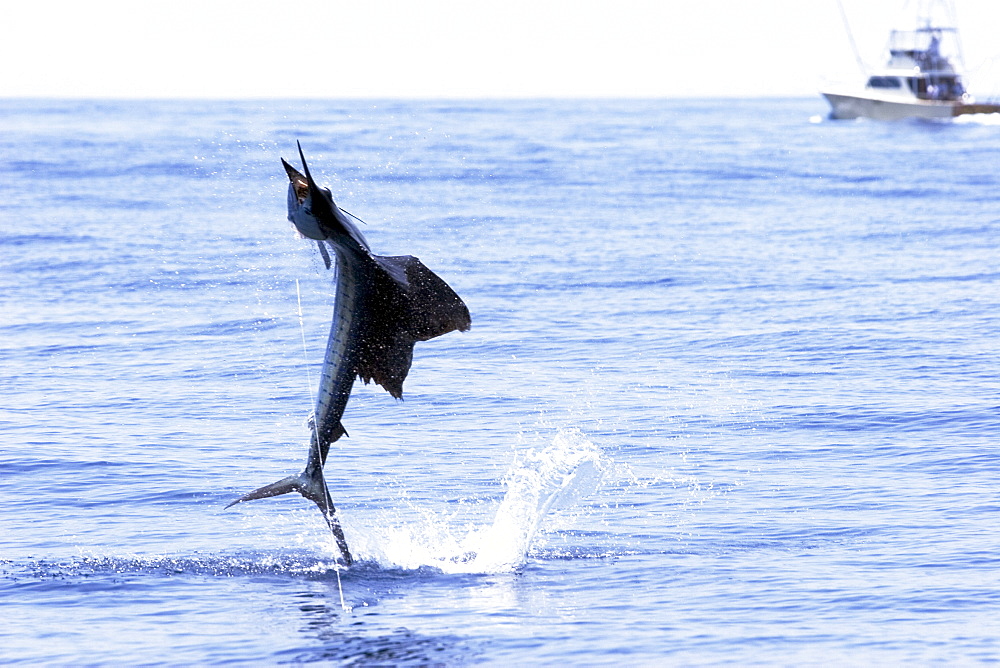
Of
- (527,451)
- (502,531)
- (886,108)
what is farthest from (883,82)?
(502,531)

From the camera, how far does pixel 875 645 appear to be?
11.2m

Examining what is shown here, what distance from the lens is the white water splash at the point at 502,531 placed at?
1360 cm

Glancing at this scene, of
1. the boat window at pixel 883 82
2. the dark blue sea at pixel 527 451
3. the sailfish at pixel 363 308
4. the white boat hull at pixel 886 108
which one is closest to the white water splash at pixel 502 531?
the dark blue sea at pixel 527 451

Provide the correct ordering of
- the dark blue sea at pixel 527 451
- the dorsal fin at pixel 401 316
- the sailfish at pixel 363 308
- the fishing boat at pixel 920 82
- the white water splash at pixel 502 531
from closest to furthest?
the sailfish at pixel 363 308 < the dorsal fin at pixel 401 316 < the dark blue sea at pixel 527 451 < the white water splash at pixel 502 531 < the fishing boat at pixel 920 82

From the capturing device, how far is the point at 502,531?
14367mm

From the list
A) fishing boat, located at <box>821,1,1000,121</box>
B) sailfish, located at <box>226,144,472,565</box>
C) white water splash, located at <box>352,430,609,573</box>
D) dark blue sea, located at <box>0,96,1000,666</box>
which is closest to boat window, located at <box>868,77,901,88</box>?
fishing boat, located at <box>821,1,1000,121</box>

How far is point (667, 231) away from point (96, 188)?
24.4 meters

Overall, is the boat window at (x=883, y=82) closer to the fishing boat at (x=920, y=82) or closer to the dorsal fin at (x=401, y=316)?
the fishing boat at (x=920, y=82)

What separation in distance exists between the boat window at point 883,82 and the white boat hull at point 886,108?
4.03 feet

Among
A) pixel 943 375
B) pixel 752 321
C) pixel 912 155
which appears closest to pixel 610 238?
pixel 752 321

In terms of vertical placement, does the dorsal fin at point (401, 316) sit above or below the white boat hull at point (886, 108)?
above

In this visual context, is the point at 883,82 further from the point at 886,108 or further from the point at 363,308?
the point at 363,308

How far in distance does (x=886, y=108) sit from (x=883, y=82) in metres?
2.62

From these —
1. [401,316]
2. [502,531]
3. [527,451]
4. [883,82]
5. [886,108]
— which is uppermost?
[401,316]
